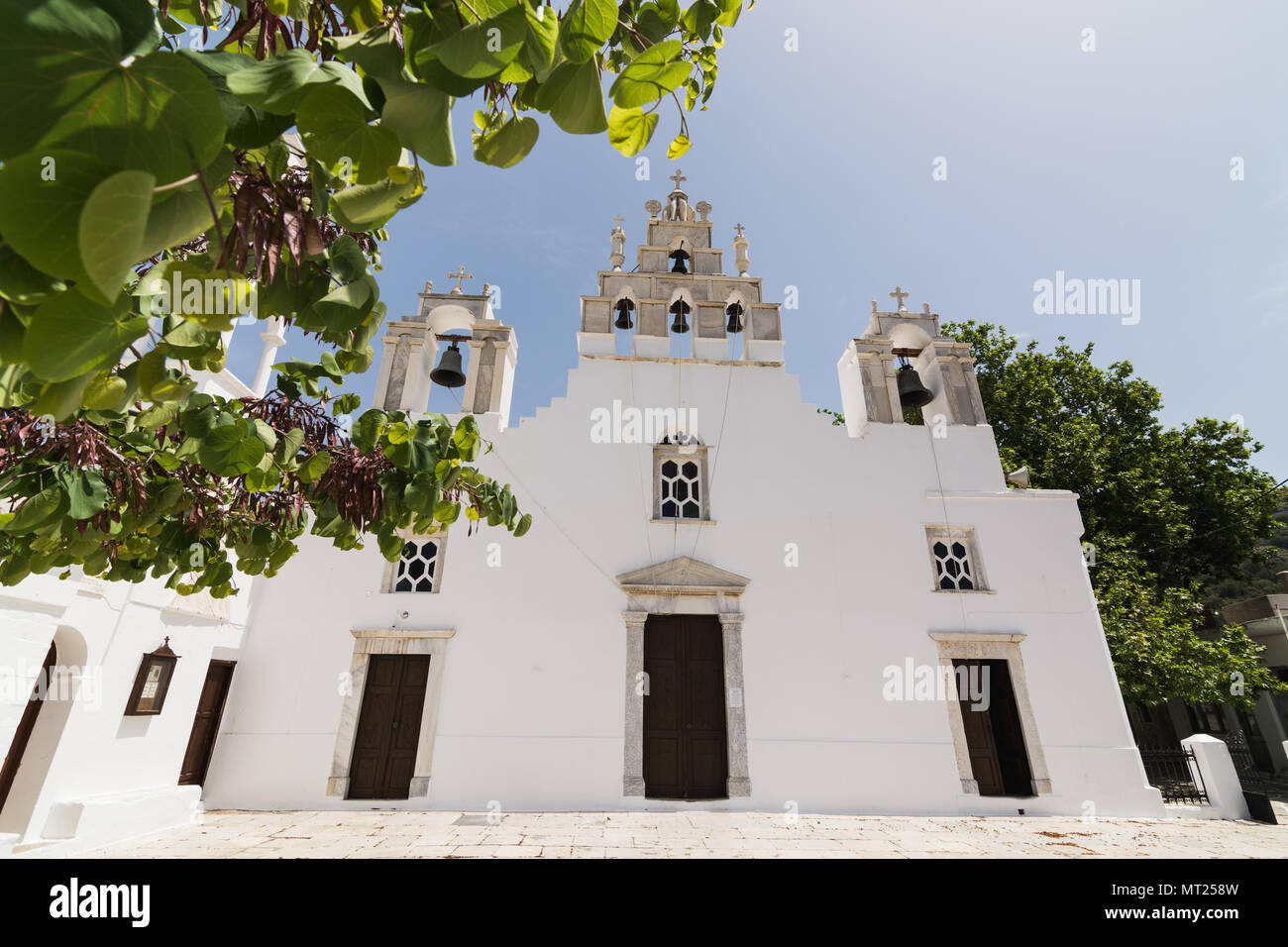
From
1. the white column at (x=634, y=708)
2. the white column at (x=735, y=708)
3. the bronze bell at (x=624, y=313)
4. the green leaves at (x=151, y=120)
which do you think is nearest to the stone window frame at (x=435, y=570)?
the white column at (x=634, y=708)

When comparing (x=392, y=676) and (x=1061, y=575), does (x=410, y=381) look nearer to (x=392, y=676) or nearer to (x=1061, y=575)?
(x=392, y=676)

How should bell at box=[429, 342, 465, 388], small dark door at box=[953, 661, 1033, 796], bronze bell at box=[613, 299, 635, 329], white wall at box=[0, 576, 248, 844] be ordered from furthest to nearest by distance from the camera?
bronze bell at box=[613, 299, 635, 329]
bell at box=[429, 342, 465, 388]
small dark door at box=[953, 661, 1033, 796]
white wall at box=[0, 576, 248, 844]

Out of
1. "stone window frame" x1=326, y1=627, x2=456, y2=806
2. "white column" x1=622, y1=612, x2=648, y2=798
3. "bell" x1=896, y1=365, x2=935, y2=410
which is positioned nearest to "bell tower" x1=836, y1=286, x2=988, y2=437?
"bell" x1=896, y1=365, x2=935, y2=410

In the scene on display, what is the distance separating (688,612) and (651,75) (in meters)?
7.81

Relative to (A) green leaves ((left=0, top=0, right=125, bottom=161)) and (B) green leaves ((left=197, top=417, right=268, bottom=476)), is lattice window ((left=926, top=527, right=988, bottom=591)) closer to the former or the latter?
(B) green leaves ((left=197, top=417, right=268, bottom=476))

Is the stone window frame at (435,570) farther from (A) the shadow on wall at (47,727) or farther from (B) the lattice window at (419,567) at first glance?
(A) the shadow on wall at (47,727)

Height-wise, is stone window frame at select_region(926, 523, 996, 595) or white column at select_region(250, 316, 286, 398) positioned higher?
white column at select_region(250, 316, 286, 398)

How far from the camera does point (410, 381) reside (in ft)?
30.6

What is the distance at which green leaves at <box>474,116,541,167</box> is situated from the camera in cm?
95

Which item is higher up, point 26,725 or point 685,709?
point 685,709

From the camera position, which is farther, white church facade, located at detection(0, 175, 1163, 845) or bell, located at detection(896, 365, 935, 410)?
bell, located at detection(896, 365, 935, 410)

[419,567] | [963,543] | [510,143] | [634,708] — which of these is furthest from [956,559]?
[510,143]

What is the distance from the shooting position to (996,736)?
26.9 ft

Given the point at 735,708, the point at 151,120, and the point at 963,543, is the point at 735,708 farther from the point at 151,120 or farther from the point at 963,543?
the point at 151,120
